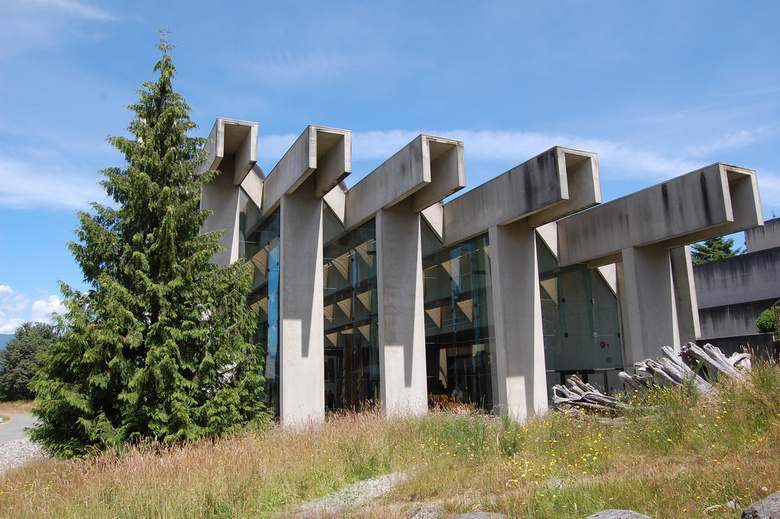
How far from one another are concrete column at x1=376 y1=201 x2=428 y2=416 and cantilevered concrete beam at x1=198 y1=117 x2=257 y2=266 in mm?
4477

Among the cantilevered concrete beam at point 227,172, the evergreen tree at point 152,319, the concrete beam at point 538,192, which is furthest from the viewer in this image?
the cantilevered concrete beam at point 227,172

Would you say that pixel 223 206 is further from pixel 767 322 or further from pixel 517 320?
pixel 767 322

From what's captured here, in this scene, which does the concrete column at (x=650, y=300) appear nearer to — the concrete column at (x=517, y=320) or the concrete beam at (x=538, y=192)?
the concrete column at (x=517, y=320)

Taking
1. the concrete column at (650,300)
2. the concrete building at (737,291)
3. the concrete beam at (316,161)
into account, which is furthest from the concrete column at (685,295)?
the concrete beam at (316,161)

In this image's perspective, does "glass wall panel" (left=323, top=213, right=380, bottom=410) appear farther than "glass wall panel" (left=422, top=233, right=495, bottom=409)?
Yes

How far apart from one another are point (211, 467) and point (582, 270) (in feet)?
52.3

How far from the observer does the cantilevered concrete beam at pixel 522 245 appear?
15388 millimetres

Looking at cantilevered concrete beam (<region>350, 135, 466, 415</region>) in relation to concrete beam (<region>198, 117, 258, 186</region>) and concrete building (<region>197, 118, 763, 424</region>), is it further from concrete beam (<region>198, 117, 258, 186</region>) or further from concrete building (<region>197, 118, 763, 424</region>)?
concrete beam (<region>198, 117, 258, 186</region>)

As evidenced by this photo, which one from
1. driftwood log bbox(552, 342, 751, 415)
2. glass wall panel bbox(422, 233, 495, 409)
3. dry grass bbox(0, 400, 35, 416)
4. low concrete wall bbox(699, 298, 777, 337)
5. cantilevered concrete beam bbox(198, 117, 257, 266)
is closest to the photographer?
driftwood log bbox(552, 342, 751, 415)

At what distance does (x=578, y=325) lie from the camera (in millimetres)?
19984

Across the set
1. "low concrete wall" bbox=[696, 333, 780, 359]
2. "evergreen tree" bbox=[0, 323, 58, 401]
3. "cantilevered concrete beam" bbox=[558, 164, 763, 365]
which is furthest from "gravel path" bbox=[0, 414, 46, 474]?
"evergreen tree" bbox=[0, 323, 58, 401]

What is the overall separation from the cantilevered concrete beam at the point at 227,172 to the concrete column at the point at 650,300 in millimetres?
11984

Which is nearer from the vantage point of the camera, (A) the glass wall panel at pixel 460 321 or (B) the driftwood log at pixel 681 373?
(B) the driftwood log at pixel 681 373

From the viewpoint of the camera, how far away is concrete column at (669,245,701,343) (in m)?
19.2
